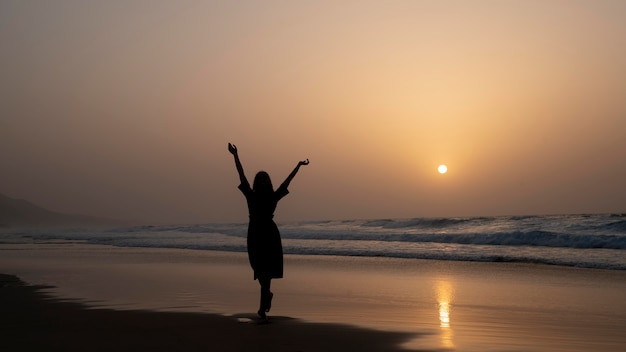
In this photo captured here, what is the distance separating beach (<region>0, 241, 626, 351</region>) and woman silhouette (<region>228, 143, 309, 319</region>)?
63cm

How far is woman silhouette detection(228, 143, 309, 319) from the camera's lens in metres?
8.71

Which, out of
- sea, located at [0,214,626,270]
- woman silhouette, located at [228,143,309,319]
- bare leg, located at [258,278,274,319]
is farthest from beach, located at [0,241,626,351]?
sea, located at [0,214,626,270]

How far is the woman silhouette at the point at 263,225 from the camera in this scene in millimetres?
8711

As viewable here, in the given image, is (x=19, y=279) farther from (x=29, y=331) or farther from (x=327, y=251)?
(x=327, y=251)

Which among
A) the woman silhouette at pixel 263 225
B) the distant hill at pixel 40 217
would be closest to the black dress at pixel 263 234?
the woman silhouette at pixel 263 225

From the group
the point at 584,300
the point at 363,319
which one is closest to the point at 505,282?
the point at 584,300

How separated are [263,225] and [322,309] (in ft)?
5.81

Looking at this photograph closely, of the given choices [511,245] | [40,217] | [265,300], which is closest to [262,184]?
[265,300]

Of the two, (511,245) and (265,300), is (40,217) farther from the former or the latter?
(265,300)

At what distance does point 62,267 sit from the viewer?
17.3 metres

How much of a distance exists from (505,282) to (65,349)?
940cm

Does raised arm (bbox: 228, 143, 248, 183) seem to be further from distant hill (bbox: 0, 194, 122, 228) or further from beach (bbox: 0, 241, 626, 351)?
distant hill (bbox: 0, 194, 122, 228)

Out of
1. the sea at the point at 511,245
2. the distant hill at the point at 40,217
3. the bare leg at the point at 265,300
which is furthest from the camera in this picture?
the distant hill at the point at 40,217

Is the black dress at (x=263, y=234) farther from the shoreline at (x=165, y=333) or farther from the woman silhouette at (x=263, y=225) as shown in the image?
the shoreline at (x=165, y=333)
